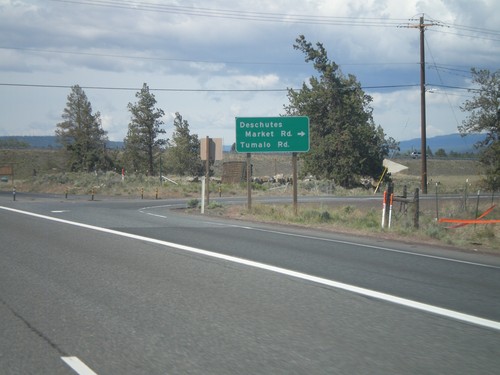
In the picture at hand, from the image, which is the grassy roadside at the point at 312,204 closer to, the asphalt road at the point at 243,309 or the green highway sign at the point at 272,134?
the green highway sign at the point at 272,134

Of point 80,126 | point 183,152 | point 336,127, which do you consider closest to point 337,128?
point 336,127

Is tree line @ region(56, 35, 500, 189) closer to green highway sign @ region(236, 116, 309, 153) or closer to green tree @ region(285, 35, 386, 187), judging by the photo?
green tree @ region(285, 35, 386, 187)

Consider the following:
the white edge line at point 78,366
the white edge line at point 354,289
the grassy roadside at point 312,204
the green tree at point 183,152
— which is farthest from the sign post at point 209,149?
the green tree at point 183,152

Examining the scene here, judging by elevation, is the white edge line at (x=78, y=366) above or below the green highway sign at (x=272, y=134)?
below

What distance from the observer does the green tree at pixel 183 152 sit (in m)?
72.7

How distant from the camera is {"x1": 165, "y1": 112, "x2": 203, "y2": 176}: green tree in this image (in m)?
72.7

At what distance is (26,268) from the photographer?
10.6m

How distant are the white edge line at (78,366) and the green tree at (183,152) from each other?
67.5 m

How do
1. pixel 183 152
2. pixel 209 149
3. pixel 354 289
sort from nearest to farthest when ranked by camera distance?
pixel 354 289 → pixel 209 149 → pixel 183 152

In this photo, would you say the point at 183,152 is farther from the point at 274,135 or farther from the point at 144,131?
the point at 274,135

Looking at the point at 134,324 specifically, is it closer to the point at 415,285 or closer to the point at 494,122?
the point at 415,285

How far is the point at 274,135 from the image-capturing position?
25375mm

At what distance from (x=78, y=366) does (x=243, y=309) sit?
2738 mm

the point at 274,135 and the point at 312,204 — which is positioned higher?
the point at 274,135
